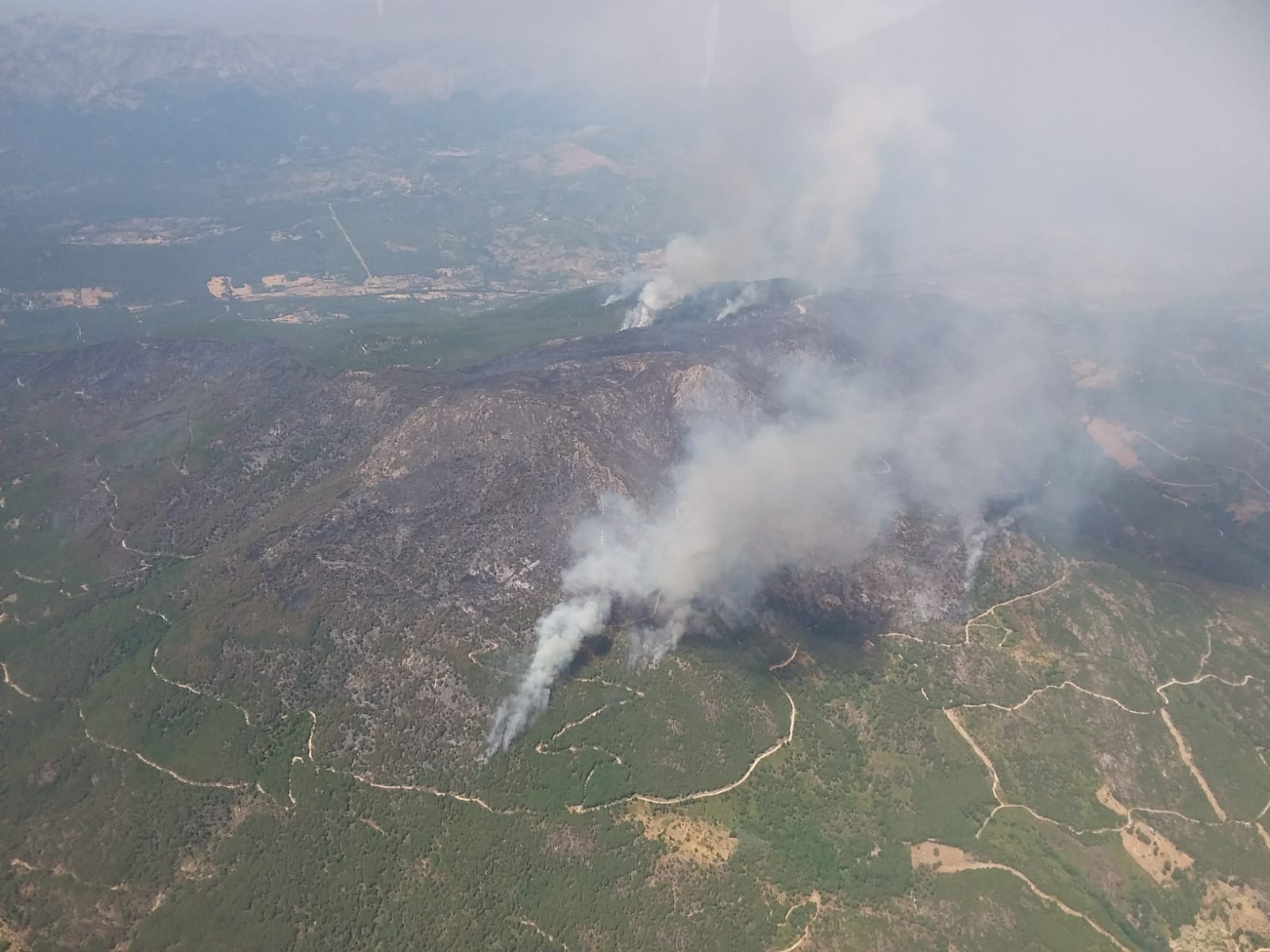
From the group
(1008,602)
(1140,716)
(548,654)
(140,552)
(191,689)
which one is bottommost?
(140,552)

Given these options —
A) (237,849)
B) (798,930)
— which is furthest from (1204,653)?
(237,849)

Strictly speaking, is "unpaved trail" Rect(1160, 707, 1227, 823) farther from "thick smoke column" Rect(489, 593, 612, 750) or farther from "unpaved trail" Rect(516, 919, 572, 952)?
"unpaved trail" Rect(516, 919, 572, 952)

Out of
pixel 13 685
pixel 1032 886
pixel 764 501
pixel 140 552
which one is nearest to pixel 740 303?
pixel 764 501

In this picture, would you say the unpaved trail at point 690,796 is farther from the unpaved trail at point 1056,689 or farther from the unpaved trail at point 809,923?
the unpaved trail at point 1056,689

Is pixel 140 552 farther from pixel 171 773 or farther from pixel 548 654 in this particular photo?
pixel 548 654

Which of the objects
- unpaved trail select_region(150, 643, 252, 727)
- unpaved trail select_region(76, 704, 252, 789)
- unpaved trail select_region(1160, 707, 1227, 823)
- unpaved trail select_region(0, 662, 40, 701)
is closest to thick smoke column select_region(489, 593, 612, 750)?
unpaved trail select_region(76, 704, 252, 789)

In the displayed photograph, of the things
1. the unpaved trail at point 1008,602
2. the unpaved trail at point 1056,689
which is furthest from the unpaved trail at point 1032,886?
the unpaved trail at point 1008,602
